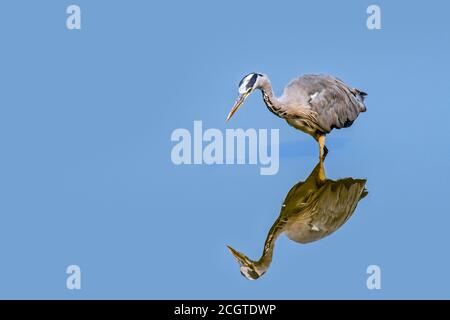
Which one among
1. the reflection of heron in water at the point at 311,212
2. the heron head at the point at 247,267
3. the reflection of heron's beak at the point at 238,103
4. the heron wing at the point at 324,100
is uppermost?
the heron wing at the point at 324,100

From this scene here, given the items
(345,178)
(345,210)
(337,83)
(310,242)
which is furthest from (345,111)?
(310,242)

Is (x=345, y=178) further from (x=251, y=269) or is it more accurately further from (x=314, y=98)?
(x=251, y=269)

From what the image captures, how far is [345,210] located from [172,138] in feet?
7.68

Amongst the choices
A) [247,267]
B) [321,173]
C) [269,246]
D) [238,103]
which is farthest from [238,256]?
[321,173]

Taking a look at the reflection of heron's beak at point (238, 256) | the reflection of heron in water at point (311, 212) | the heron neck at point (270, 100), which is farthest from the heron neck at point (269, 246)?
the heron neck at point (270, 100)

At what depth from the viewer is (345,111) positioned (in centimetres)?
1348

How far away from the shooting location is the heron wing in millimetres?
13008

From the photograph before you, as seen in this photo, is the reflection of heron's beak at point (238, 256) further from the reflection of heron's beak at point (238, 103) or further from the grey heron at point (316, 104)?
the grey heron at point (316, 104)

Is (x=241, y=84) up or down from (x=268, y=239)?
up

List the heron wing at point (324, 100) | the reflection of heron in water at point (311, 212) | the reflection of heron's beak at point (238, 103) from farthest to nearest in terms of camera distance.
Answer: the heron wing at point (324, 100) < the reflection of heron's beak at point (238, 103) < the reflection of heron in water at point (311, 212)

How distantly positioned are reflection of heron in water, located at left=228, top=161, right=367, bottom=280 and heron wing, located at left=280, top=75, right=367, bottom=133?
81 centimetres

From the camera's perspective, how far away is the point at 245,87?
40.0 ft

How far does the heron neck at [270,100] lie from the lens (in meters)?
12.6

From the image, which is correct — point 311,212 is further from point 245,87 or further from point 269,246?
point 245,87
